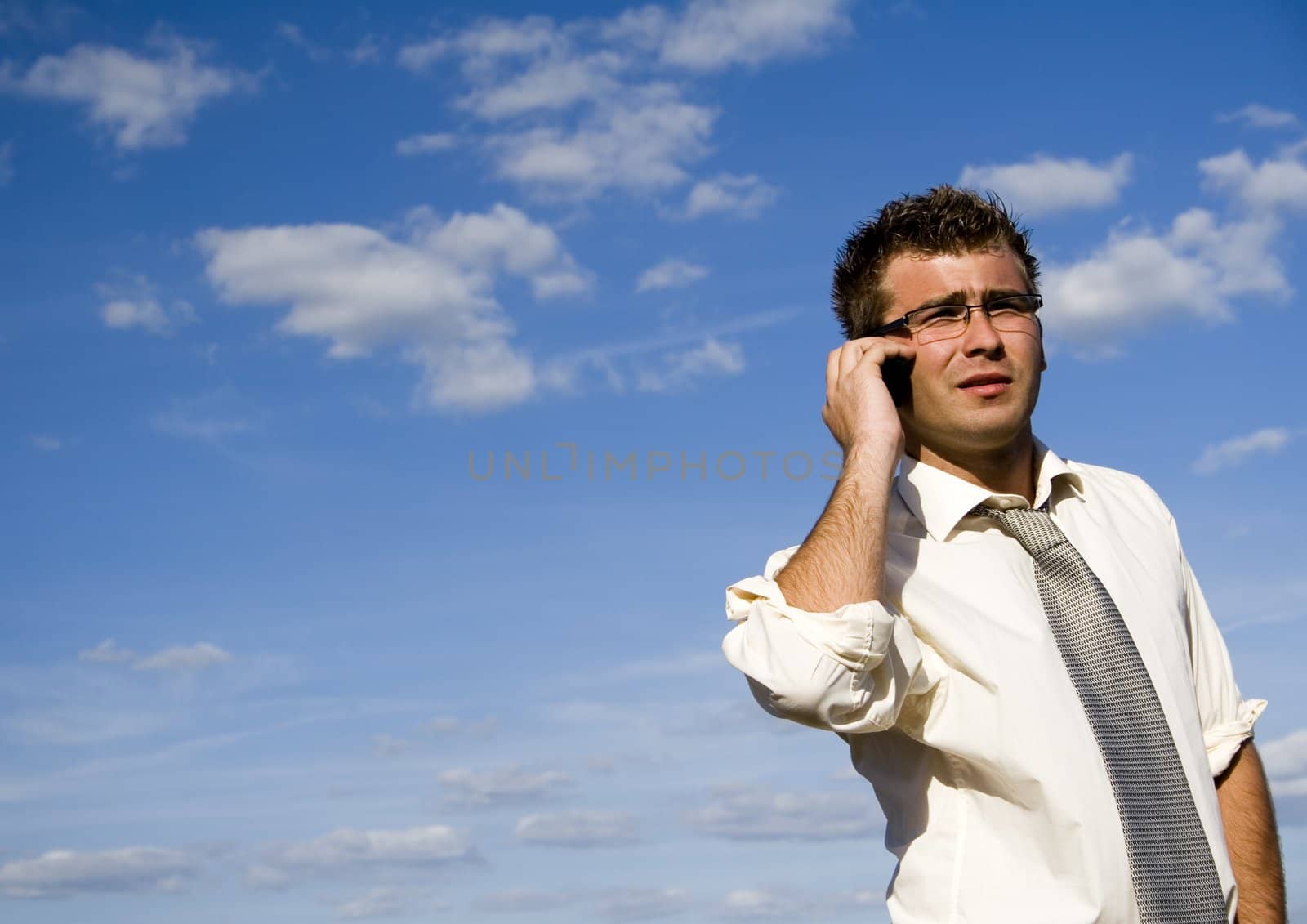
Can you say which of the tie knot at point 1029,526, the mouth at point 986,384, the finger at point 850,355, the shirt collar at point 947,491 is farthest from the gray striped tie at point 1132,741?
the finger at point 850,355

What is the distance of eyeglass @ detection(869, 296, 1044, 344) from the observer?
3443mm

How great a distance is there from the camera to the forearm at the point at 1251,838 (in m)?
3.10

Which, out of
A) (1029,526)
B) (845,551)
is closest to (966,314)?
(1029,526)

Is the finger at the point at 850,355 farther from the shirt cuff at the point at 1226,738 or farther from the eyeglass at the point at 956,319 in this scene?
the shirt cuff at the point at 1226,738

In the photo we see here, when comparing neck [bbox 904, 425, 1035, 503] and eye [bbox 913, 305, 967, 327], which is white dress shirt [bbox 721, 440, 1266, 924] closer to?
neck [bbox 904, 425, 1035, 503]

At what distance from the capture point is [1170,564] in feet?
11.3

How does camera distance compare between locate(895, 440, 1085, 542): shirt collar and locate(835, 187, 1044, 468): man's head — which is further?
locate(835, 187, 1044, 468): man's head

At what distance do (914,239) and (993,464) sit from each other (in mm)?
687

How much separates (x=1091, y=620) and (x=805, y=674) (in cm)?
86

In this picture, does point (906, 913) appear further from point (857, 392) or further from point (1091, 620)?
point (857, 392)

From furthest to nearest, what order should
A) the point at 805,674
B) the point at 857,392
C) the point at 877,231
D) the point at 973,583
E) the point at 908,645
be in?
the point at 877,231 → the point at 857,392 → the point at 973,583 → the point at 908,645 → the point at 805,674

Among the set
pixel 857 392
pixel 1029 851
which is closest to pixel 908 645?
pixel 1029 851

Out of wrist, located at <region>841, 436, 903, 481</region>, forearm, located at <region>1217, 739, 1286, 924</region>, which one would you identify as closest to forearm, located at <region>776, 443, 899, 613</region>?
wrist, located at <region>841, 436, 903, 481</region>

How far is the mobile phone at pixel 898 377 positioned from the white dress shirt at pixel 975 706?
10.8 inches
